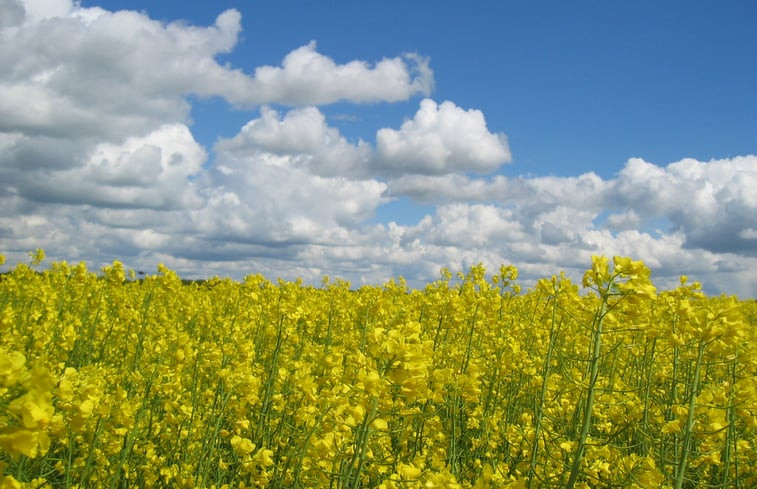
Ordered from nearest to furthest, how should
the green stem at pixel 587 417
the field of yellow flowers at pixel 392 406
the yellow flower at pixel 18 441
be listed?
the yellow flower at pixel 18 441 < the field of yellow flowers at pixel 392 406 < the green stem at pixel 587 417

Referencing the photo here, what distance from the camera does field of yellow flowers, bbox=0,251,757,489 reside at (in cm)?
236

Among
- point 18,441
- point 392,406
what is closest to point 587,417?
point 392,406

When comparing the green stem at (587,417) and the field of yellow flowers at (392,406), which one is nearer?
the field of yellow flowers at (392,406)

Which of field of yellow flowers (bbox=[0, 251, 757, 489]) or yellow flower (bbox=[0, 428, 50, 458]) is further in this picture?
field of yellow flowers (bbox=[0, 251, 757, 489])

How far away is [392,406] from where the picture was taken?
3.23m

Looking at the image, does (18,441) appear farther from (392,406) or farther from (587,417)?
(587,417)

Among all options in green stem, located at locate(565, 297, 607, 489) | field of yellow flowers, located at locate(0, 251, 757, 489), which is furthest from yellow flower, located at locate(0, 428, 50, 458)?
green stem, located at locate(565, 297, 607, 489)

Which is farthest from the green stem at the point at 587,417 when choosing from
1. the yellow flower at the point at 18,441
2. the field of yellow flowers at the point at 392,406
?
the yellow flower at the point at 18,441

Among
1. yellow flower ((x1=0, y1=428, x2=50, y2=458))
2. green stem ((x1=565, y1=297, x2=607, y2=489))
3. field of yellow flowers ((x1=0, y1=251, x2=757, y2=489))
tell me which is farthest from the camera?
green stem ((x1=565, y1=297, x2=607, y2=489))

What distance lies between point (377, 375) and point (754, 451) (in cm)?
395

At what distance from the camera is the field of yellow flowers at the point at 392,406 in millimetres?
2355

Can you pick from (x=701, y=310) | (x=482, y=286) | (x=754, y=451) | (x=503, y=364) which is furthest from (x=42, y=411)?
(x=482, y=286)

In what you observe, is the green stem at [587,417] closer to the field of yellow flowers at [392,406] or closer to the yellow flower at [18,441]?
the field of yellow flowers at [392,406]

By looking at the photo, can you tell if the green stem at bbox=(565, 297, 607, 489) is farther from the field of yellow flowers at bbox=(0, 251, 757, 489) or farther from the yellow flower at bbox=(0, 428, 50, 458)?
the yellow flower at bbox=(0, 428, 50, 458)
